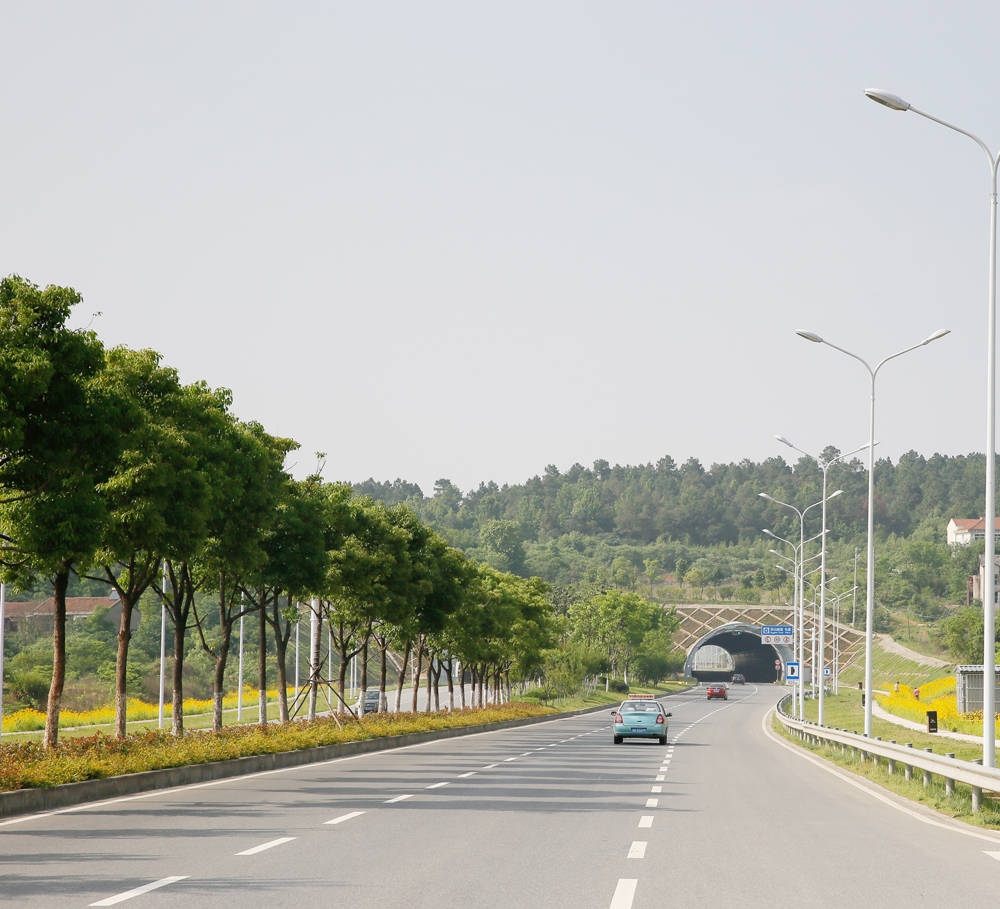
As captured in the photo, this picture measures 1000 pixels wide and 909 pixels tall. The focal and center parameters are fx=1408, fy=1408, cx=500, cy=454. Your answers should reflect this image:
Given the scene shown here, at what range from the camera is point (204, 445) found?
80.0 feet

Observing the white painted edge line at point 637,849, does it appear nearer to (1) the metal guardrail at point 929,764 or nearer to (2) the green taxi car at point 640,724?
(1) the metal guardrail at point 929,764

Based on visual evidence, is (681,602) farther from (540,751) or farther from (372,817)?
(372,817)

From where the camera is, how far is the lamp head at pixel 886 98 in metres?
20.6

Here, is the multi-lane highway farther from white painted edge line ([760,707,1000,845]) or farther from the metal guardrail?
the metal guardrail

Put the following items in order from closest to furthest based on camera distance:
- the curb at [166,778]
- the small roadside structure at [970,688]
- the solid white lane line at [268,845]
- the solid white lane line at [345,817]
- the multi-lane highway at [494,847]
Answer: the multi-lane highway at [494,847]
the solid white lane line at [268,845]
the solid white lane line at [345,817]
the curb at [166,778]
the small roadside structure at [970,688]

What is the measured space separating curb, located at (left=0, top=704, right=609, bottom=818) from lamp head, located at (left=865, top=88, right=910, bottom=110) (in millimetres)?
14417

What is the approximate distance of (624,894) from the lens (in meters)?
9.84

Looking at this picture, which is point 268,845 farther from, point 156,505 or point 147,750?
point 147,750

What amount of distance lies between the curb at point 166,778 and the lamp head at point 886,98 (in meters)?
14.4

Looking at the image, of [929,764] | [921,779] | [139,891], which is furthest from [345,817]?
[921,779]

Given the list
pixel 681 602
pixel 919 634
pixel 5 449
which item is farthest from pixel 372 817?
pixel 681 602

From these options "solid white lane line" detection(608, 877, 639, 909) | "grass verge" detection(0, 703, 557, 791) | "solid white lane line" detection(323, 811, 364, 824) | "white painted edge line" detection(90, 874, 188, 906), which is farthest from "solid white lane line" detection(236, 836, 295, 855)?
"grass verge" detection(0, 703, 557, 791)

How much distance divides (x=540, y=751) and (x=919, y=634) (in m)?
132

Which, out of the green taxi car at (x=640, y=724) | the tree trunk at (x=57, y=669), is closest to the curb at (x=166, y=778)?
the tree trunk at (x=57, y=669)
